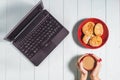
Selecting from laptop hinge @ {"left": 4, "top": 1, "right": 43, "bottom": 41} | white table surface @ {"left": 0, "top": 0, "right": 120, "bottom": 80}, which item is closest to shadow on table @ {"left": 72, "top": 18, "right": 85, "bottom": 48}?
white table surface @ {"left": 0, "top": 0, "right": 120, "bottom": 80}

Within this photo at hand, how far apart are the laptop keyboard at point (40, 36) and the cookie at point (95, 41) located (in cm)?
12

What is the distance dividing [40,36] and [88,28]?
18 cm

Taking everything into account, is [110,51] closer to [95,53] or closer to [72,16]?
[95,53]

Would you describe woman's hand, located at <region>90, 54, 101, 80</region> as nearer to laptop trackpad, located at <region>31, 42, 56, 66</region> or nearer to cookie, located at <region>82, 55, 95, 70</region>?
cookie, located at <region>82, 55, 95, 70</region>

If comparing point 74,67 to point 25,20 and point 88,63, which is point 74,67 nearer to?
point 88,63

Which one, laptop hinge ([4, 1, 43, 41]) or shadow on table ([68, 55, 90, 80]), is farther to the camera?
shadow on table ([68, 55, 90, 80])

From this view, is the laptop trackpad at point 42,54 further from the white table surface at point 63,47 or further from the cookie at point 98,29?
the cookie at point 98,29

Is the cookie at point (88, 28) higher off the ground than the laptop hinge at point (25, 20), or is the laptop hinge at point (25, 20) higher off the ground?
the laptop hinge at point (25, 20)

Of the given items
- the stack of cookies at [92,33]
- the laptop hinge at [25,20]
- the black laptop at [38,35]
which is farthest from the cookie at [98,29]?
the laptop hinge at [25,20]

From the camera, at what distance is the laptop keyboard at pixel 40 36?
88 centimetres

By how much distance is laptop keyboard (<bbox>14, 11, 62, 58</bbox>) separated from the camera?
0.88 meters

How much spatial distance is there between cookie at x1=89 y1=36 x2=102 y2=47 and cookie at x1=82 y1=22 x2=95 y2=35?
0.03 metres

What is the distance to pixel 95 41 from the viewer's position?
92 cm

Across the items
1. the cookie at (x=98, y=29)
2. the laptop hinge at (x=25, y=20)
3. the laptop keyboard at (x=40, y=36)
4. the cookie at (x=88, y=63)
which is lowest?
the cookie at (x=88, y=63)
